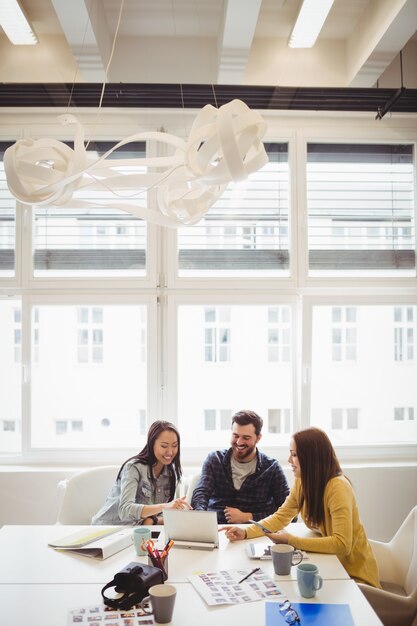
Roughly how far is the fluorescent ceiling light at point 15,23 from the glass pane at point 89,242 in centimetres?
113

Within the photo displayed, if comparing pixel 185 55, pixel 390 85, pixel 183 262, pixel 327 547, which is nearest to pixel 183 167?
pixel 327 547

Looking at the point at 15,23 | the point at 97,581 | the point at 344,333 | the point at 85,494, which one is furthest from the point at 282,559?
the point at 15,23

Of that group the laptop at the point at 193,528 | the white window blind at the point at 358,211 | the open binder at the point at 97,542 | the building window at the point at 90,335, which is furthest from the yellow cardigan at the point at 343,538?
the white window blind at the point at 358,211

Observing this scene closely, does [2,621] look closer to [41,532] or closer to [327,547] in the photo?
[41,532]

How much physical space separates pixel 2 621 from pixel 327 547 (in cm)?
135

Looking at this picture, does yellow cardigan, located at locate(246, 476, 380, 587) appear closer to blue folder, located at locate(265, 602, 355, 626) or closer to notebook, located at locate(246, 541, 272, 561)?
notebook, located at locate(246, 541, 272, 561)

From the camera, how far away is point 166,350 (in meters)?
4.75

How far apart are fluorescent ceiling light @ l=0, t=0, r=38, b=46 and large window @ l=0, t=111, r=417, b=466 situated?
2.25ft

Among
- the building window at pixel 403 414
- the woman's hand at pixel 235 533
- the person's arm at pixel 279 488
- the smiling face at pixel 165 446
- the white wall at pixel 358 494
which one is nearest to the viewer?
the woman's hand at pixel 235 533

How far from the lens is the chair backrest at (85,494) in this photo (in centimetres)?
364

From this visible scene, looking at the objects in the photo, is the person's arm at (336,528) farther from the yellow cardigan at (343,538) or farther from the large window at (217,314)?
the large window at (217,314)

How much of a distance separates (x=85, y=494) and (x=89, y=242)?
6.56 feet

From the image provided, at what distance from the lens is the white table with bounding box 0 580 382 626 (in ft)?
6.81

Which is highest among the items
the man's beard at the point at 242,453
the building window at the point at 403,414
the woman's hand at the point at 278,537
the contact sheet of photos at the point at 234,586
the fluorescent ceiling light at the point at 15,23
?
the fluorescent ceiling light at the point at 15,23
